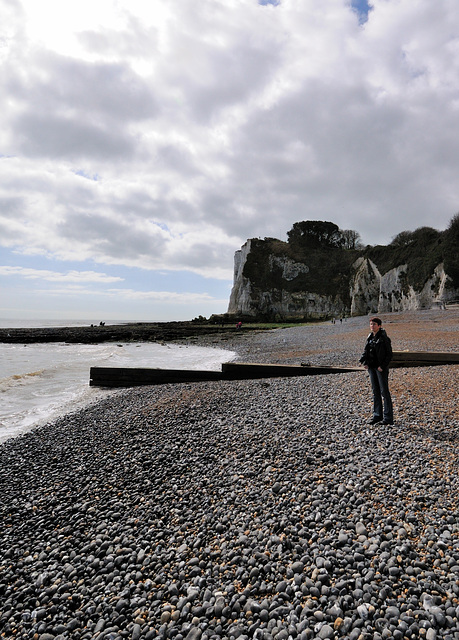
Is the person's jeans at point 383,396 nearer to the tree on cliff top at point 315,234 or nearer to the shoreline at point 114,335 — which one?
the shoreline at point 114,335

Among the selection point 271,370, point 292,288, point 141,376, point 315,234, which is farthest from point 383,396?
point 315,234

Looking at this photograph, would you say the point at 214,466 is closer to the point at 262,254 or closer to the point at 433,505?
the point at 433,505

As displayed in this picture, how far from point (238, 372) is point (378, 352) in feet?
21.4

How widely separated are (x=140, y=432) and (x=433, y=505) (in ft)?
17.3

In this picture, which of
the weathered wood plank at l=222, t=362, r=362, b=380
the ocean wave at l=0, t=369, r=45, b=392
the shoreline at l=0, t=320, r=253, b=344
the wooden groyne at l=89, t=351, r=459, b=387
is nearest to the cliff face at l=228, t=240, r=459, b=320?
the shoreline at l=0, t=320, r=253, b=344

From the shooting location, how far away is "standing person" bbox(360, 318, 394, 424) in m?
6.11

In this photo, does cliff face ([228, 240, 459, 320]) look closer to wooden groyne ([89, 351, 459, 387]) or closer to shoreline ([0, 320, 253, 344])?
shoreline ([0, 320, 253, 344])

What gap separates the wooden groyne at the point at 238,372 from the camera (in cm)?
1105

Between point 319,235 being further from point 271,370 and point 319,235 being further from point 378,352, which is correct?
point 378,352

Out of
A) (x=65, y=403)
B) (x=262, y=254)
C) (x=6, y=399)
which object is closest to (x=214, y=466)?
(x=65, y=403)

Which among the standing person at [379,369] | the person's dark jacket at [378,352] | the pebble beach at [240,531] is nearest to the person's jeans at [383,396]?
the standing person at [379,369]

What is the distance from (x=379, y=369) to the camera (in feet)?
20.8

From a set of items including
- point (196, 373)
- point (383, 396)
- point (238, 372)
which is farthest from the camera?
point (196, 373)

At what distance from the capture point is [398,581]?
2.82 meters
